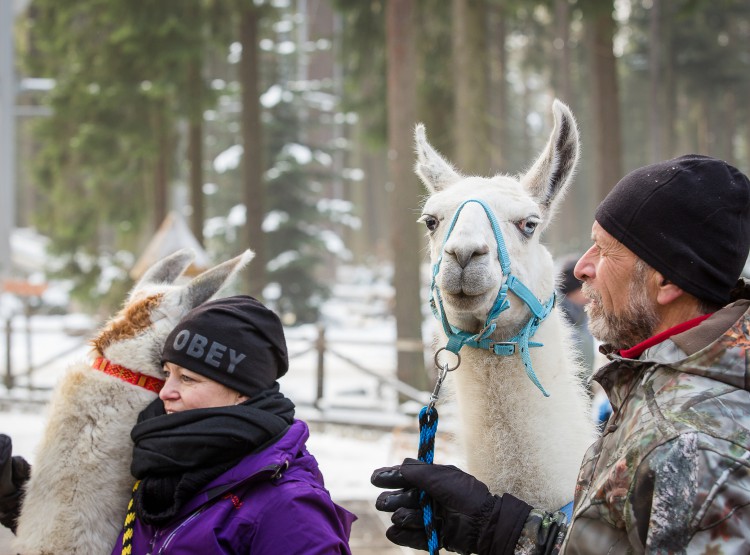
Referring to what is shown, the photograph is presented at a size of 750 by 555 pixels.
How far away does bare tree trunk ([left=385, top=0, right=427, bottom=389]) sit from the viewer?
11.7 meters

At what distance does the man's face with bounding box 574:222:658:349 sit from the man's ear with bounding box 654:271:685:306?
21 mm

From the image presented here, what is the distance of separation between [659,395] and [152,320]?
5.59 ft

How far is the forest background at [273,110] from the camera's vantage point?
12.0 metres

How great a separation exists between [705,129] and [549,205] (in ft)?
117

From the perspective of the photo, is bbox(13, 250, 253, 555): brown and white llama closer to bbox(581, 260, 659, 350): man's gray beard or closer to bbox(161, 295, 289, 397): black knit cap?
bbox(161, 295, 289, 397): black knit cap

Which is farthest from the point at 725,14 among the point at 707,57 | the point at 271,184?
the point at 271,184

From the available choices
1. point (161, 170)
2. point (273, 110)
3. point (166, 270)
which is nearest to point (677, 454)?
point (166, 270)

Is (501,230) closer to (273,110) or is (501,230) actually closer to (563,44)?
(273,110)

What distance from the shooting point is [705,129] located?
115 feet

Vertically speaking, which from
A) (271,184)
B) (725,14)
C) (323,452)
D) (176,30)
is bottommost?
(323,452)

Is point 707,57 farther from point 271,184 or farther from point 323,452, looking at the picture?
point 323,452

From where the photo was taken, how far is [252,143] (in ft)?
53.4

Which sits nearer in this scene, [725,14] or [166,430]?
[166,430]

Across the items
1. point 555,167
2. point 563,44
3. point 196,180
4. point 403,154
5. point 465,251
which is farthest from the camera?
point 563,44
